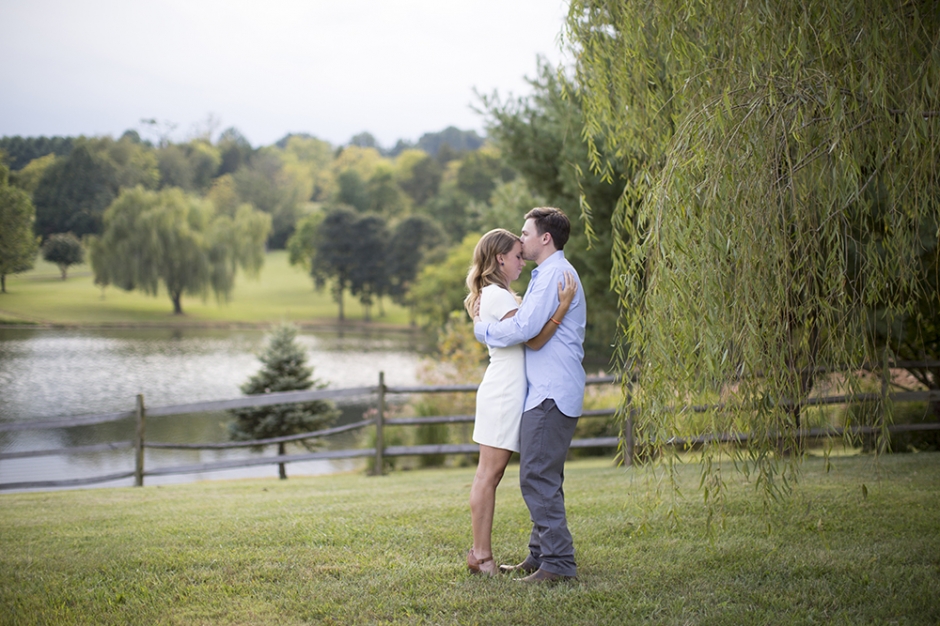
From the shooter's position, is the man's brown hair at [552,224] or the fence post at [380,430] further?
the fence post at [380,430]

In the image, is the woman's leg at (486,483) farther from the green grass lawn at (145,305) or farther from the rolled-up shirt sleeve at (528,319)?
the green grass lawn at (145,305)

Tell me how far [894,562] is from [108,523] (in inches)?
211

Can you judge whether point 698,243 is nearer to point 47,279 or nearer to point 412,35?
point 47,279

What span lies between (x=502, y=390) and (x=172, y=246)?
27.7 m

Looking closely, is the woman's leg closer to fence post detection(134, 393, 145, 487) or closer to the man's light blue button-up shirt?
the man's light blue button-up shirt

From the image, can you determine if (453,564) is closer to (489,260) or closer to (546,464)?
(546,464)

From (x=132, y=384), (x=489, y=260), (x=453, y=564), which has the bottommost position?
A: (x=132, y=384)

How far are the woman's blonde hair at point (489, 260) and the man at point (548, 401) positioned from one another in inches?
7.8

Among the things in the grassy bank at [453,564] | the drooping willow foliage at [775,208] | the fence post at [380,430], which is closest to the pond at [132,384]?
the fence post at [380,430]

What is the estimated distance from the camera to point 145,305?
87.5 ft

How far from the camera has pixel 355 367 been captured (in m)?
27.0

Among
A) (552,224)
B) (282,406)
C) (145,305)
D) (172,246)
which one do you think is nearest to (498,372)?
(552,224)

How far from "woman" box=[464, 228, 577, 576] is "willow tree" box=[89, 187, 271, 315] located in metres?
25.4

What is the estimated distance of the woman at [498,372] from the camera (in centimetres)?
327
